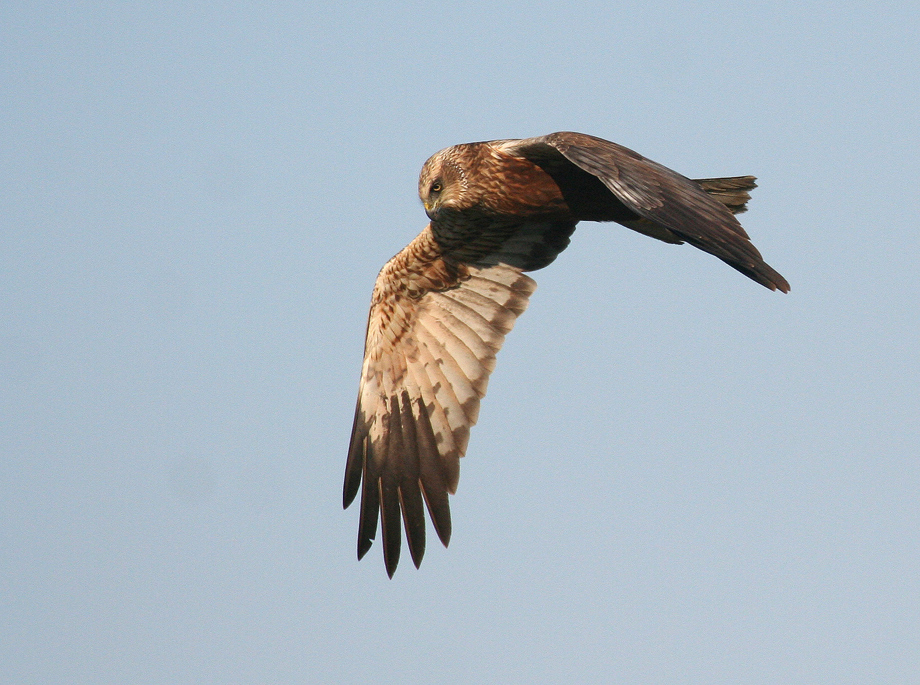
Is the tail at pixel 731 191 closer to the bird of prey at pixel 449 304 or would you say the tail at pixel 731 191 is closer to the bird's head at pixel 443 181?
the bird of prey at pixel 449 304

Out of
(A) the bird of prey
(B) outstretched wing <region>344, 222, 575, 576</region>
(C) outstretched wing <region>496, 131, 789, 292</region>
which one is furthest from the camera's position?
(B) outstretched wing <region>344, 222, 575, 576</region>

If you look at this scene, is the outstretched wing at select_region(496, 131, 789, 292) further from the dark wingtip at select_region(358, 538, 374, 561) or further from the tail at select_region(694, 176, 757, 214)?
the dark wingtip at select_region(358, 538, 374, 561)

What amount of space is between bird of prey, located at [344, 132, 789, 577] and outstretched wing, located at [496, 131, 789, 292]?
0.10 feet

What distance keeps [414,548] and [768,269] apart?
3.61 meters

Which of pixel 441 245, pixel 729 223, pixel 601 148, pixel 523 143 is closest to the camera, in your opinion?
pixel 729 223

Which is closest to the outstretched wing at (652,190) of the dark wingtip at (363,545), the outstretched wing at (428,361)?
the outstretched wing at (428,361)

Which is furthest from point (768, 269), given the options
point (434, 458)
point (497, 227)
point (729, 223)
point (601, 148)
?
point (434, 458)

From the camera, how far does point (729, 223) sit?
6887 millimetres

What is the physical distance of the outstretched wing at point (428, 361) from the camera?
935cm

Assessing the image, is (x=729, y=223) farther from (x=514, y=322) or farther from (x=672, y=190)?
(x=514, y=322)

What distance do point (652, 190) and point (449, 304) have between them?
9.97 ft

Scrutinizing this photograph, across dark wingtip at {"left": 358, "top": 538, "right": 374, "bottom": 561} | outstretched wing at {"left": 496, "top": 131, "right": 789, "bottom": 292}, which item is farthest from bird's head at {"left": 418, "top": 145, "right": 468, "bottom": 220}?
dark wingtip at {"left": 358, "top": 538, "right": 374, "bottom": 561}

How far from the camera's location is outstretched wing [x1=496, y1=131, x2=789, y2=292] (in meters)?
6.53

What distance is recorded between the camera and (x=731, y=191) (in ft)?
28.3
